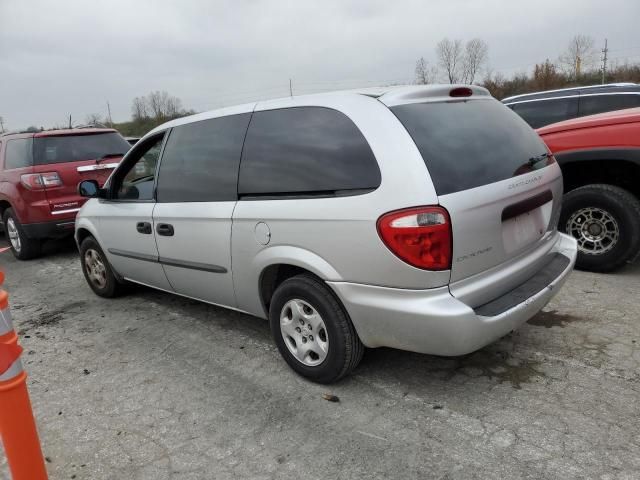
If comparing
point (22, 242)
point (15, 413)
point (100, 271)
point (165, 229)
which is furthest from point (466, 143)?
point (22, 242)

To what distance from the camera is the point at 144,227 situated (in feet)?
13.2

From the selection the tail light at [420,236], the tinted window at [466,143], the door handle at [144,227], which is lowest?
the door handle at [144,227]

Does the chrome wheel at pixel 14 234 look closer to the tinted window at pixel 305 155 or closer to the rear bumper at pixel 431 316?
the tinted window at pixel 305 155

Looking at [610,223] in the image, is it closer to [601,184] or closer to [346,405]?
[601,184]

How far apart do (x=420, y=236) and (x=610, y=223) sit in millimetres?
2963

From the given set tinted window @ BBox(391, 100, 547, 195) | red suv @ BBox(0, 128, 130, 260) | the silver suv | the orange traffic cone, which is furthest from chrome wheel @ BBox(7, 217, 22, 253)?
tinted window @ BBox(391, 100, 547, 195)

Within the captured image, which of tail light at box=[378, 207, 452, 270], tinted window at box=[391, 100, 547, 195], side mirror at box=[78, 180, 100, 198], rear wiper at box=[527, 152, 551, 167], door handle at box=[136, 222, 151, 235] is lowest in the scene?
door handle at box=[136, 222, 151, 235]

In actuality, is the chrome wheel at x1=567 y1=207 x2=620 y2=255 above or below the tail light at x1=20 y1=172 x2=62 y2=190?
below

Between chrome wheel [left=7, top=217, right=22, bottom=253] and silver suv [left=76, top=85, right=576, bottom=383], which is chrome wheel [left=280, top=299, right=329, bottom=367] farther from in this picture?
chrome wheel [left=7, top=217, right=22, bottom=253]

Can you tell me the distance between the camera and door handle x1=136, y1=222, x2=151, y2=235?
3.97m

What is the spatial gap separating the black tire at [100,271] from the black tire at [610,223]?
14.2ft

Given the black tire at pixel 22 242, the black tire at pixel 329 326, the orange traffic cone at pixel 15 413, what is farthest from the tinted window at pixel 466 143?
the black tire at pixel 22 242

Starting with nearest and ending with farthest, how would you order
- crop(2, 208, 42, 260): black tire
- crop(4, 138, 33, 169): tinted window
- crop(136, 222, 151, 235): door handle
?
crop(136, 222, 151, 235): door handle
crop(4, 138, 33, 169): tinted window
crop(2, 208, 42, 260): black tire

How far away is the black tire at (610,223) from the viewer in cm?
430
